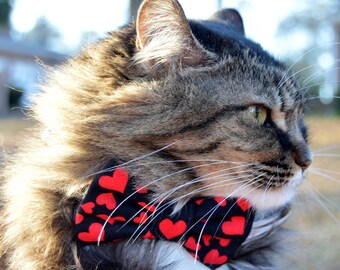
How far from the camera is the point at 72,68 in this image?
6.09 feet

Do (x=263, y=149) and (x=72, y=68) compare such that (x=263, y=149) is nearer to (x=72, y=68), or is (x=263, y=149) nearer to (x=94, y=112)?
(x=94, y=112)

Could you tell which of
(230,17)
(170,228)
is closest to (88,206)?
(170,228)

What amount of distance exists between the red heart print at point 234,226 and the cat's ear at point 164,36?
60 centimetres

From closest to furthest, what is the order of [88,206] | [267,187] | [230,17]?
[88,206] < [267,187] < [230,17]

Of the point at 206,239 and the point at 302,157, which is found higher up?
the point at 302,157

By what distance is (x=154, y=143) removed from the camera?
1595 millimetres

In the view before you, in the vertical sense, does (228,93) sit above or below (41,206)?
above

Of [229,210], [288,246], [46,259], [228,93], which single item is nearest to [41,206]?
[46,259]

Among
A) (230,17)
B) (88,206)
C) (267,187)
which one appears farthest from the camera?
(230,17)

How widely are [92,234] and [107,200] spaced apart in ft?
0.41

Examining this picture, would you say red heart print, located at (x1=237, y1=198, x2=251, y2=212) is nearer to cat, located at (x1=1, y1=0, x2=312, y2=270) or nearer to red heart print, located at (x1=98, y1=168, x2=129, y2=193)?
cat, located at (x1=1, y1=0, x2=312, y2=270)

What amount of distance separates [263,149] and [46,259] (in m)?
0.83

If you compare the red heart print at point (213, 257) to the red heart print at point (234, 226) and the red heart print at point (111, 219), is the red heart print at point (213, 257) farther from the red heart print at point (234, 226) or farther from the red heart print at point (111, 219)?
the red heart print at point (111, 219)

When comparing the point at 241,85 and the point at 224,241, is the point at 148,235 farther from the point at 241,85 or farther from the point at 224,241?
the point at 241,85
